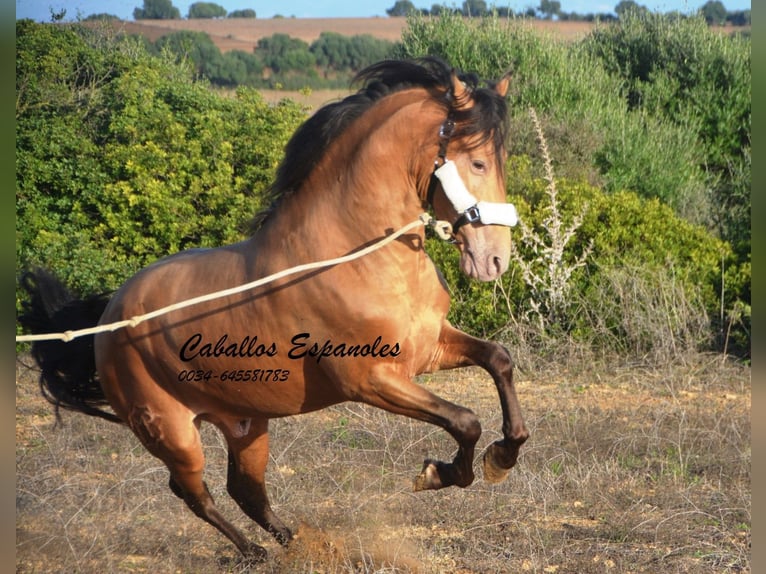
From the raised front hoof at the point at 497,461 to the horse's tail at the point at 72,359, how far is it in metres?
2.12

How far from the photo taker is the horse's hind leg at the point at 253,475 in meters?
5.02

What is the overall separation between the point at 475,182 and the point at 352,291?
0.68 metres

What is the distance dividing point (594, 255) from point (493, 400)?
2084mm

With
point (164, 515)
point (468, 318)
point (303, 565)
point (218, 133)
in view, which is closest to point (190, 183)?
point (218, 133)

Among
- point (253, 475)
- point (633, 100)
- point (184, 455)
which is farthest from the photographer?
point (633, 100)

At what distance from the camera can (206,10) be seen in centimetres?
4959

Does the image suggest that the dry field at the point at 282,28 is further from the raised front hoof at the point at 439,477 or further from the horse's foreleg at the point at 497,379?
the raised front hoof at the point at 439,477

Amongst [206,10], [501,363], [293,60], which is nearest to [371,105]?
[501,363]

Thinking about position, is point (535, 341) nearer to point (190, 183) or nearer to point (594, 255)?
point (594, 255)

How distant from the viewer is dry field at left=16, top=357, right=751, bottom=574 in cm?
473

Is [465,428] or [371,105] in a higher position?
[371,105]

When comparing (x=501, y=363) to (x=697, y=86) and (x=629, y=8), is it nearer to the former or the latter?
(x=697, y=86)

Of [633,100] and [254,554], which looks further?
[633,100]

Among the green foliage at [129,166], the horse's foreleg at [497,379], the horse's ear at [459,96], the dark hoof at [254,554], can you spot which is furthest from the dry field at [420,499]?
the green foliage at [129,166]
